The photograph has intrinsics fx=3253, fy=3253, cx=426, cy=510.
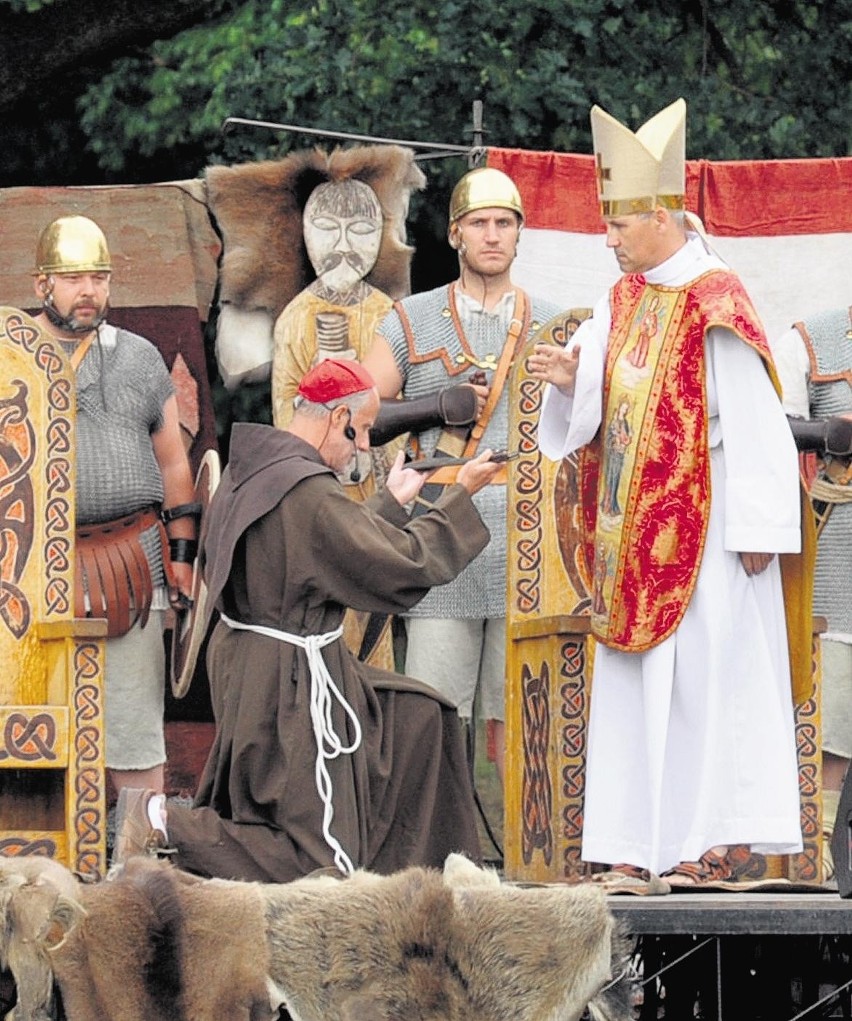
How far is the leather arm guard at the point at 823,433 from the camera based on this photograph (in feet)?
30.9

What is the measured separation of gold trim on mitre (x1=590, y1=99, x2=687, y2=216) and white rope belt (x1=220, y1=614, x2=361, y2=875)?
1.33 meters

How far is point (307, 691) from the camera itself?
8234 millimetres

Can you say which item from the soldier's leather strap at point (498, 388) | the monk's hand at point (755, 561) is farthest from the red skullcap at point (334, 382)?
the soldier's leather strap at point (498, 388)

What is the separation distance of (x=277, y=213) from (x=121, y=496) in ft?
5.02

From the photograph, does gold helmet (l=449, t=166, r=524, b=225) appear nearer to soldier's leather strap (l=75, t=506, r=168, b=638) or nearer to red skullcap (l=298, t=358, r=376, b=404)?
soldier's leather strap (l=75, t=506, r=168, b=638)

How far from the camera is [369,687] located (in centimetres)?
839

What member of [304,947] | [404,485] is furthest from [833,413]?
[304,947]

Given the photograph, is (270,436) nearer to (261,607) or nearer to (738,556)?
(261,607)

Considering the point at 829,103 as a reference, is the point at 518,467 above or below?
below

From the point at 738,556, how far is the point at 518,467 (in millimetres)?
1125

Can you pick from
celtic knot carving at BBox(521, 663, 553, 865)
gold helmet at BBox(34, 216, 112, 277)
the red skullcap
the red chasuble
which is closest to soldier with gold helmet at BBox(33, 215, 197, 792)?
gold helmet at BBox(34, 216, 112, 277)

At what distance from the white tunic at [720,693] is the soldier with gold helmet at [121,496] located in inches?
84.5

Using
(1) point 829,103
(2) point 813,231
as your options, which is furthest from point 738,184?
(1) point 829,103

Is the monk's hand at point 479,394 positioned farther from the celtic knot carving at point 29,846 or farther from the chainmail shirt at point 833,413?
the celtic knot carving at point 29,846
